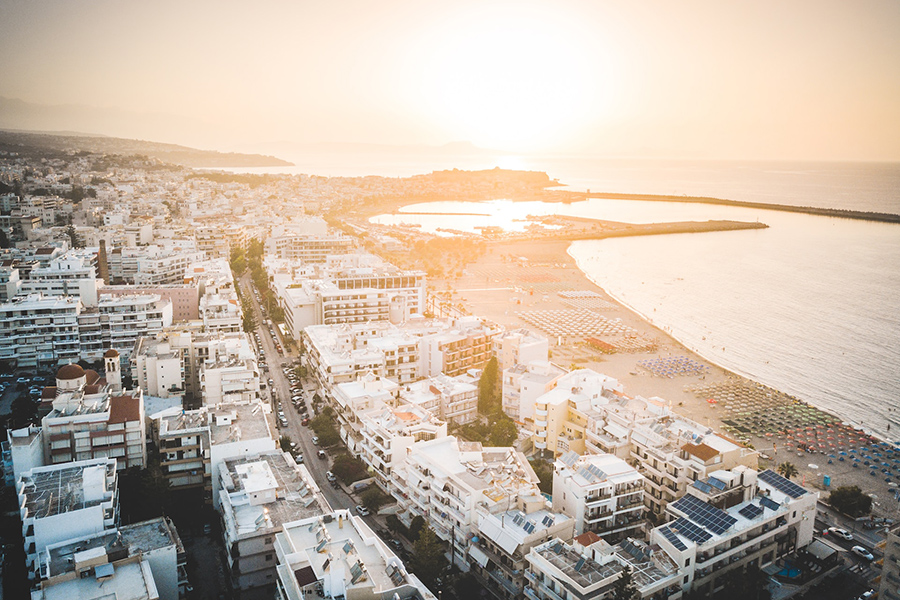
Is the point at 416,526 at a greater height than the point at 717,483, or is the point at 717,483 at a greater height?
the point at 717,483

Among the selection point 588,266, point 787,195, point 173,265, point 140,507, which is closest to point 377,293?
point 173,265

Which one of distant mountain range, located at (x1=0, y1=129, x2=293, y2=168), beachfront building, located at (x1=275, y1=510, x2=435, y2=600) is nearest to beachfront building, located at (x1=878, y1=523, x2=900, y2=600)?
beachfront building, located at (x1=275, y1=510, x2=435, y2=600)

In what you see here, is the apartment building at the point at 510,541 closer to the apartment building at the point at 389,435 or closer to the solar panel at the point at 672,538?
the solar panel at the point at 672,538

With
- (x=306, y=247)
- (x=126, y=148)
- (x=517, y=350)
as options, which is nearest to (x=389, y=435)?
(x=517, y=350)

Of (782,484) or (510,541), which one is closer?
(510,541)

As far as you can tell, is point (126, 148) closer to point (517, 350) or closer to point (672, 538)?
point (517, 350)

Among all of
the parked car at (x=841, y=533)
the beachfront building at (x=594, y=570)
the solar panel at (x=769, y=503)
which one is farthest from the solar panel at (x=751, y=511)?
the parked car at (x=841, y=533)
